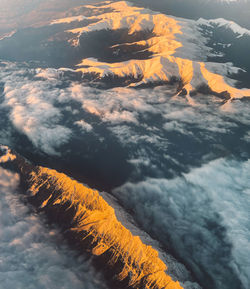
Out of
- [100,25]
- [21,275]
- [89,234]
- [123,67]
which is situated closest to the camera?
[21,275]

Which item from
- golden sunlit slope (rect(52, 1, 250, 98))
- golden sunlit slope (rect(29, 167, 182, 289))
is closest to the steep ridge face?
golden sunlit slope (rect(29, 167, 182, 289))

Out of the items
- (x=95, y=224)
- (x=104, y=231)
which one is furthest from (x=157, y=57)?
(x=104, y=231)

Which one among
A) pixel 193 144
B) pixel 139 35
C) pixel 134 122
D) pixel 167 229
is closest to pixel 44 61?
pixel 139 35

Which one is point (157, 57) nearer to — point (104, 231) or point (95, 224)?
point (95, 224)

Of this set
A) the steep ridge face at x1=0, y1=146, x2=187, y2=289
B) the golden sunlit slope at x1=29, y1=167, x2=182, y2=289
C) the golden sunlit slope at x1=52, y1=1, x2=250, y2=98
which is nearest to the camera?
the golden sunlit slope at x1=29, y1=167, x2=182, y2=289

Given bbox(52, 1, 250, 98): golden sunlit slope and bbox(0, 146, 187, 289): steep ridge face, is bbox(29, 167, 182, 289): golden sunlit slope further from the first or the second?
bbox(52, 1, 250, 98): golden sunlit slope

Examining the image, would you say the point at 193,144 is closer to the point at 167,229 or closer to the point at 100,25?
the point at 167,229
